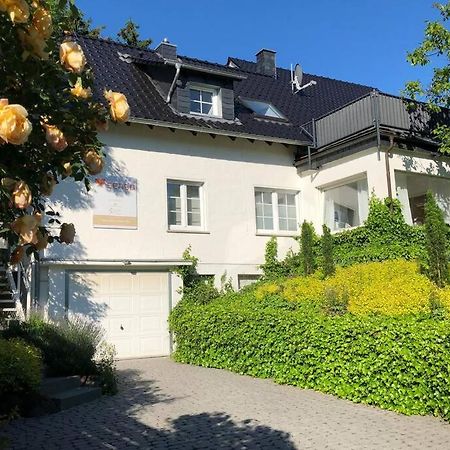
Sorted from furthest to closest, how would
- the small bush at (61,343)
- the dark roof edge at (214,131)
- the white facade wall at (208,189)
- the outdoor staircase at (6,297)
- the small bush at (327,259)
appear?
the dark roof edge at (214,131) < the white facade wall at (208,189) < the small bush at (327,259) < the outdoor staircase at (6,297) < the small bush at (61,343)

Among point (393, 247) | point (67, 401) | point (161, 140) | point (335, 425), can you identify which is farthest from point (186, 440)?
point (161, 140)

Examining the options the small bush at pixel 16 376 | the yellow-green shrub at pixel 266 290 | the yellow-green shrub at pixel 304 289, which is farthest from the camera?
the yellow-green shrub at pixel 266 290

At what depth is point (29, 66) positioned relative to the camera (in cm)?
260

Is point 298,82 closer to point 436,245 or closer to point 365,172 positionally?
point 365,172

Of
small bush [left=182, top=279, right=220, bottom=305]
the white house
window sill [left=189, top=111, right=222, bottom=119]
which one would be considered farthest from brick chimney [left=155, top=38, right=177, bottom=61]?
small bush [left=182, top=279, right=220, bottom=305]

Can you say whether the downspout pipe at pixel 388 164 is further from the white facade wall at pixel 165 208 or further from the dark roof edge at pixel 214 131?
the dark roof edge at pixel 214 131

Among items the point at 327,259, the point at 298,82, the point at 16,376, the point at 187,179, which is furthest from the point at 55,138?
the point at 298,82

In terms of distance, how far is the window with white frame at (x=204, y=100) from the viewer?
1677 centimetres

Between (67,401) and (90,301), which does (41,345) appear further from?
(90,301)

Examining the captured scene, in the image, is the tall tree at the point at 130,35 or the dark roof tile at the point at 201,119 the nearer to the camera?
the dark roof tile at the point at 201,119

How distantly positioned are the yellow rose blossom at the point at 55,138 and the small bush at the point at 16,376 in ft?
18.4

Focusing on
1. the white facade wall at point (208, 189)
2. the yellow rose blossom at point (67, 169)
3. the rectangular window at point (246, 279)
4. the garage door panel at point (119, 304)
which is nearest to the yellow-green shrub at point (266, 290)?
the white facade wall at point (208, 189)

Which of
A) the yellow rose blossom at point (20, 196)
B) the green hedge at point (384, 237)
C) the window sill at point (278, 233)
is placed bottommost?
the yellow rose blossom at point (20, 196)

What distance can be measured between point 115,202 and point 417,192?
8.92 meters
